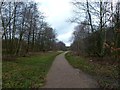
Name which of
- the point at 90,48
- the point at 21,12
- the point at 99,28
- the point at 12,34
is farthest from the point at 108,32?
the point at 12,34

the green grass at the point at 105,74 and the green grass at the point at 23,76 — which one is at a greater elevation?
the green grass at the point at 23,76

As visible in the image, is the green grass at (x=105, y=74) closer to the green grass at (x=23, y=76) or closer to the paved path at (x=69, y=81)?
the paved path at (x=69, y=81)

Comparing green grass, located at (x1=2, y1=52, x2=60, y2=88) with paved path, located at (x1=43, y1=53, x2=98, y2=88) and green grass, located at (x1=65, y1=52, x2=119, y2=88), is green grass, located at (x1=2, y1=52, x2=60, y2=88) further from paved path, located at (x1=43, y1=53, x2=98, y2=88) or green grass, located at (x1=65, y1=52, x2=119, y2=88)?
green grass, located at (x1=65, y1=52, x2=119, y2=88)

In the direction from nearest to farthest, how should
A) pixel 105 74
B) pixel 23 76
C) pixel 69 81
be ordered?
pixel 69 81, pixel 23 76, pixel 105 74

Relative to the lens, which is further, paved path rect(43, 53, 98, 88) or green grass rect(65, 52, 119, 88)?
green grass rect(65, 52, 119, 88)

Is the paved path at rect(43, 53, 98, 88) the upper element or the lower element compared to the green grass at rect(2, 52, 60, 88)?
lower

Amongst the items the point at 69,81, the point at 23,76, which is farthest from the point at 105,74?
the point at 23,76

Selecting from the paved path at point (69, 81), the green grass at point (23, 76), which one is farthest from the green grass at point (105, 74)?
the green grass at point (23, 76)

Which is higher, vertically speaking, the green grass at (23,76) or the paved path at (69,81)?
the green grass at (23,76)

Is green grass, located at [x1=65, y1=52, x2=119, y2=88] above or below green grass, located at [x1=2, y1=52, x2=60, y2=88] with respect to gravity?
below

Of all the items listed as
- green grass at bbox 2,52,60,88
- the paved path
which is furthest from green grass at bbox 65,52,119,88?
green grass at bbox 2,52,60,88

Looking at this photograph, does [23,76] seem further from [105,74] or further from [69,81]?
[105,74]

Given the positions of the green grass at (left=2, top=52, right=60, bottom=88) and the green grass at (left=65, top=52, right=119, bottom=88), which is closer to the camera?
the green grass at (left=2, top=52, right=60, bottom=88)

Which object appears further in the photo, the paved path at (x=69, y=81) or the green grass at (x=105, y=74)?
the green grass at (x=105, y=74)
